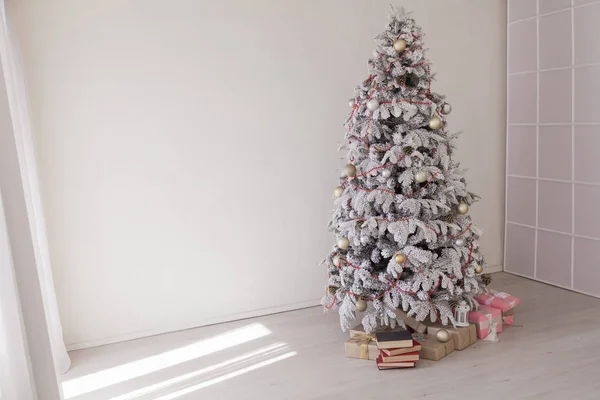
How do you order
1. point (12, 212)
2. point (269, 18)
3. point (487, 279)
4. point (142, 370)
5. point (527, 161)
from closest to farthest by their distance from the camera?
point (12, 212) < point (142, 370) < point (487, 279) < point (269, 18) < point (527, 161)

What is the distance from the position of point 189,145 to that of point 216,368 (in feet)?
4.16

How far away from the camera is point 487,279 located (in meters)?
3.29

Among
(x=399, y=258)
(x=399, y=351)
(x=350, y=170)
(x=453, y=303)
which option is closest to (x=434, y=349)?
(x=399, y=351)

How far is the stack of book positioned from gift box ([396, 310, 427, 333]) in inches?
10.5

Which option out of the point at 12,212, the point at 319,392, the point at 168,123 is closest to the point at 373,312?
the point at 319,392

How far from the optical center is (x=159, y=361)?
3.04 metres

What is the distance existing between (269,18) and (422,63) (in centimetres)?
102

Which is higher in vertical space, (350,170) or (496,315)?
(350,170)

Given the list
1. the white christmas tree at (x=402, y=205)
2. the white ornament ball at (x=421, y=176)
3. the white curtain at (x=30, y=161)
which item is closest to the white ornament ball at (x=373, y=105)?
the white christmas tree at (x=402, y=205)

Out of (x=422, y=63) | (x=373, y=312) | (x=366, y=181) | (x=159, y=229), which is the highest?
(x=422, y=63)

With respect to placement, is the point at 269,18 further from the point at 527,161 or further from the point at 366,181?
the point at 527,161

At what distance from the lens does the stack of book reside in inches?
110

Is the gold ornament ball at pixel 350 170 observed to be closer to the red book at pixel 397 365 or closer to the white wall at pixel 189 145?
the white wall at pixel 189 145

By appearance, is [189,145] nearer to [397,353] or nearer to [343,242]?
[343,242]
